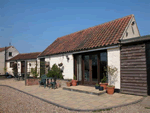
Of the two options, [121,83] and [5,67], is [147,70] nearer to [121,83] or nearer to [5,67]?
[121,83]

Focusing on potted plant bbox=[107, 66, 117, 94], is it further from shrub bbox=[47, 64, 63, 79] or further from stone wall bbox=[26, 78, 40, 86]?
stone wall bbox=[26, 78, 40, 86]

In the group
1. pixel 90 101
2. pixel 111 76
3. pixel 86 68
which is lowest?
pixel 90 101

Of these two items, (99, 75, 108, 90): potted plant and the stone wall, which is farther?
the stone wall

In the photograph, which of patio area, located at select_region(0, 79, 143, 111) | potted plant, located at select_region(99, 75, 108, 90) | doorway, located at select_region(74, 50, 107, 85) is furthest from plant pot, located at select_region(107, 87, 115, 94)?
doorway, located at select_region(74, 50, 107, 85)

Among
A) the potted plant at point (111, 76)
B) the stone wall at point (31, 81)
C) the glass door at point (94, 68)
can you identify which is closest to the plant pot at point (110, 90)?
the potted plant at point (111, 76)

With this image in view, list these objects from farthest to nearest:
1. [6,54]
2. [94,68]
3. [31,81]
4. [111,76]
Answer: [6,54] → [31,81] → [94,68] → [111,76]

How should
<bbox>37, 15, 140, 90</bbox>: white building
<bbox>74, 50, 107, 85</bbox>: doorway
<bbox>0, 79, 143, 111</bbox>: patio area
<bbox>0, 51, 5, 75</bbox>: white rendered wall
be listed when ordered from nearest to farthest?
<bbox>0, 79, 143, 111</bbox>: patio area, <bbox>37, 15, 140, 90</bbox>: white building, <bbox>74, 50, 107, 85</bbox>: doorway, <bbox>0, 51, 5, 75</bbox>: white rendered wall

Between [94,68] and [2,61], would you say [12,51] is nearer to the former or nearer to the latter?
[2,61]

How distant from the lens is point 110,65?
27.8 ft

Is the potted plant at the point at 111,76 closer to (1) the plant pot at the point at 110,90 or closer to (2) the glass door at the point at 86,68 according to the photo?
(1) the plant pot at the point at 110,90

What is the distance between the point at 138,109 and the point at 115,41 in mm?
4287

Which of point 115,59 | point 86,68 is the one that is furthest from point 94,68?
point 115,59

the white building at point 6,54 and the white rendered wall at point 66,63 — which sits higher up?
the white building at point 6,54

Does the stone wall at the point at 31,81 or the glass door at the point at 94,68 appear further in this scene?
the stone wall at the point at 31,81
